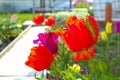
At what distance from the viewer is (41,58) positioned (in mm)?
1925

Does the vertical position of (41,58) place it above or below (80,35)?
below

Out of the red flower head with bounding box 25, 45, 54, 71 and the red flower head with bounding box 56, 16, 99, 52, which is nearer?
the red flower head with bounding box 56, 16, 99, 52

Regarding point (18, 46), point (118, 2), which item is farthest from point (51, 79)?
point (118, 2)

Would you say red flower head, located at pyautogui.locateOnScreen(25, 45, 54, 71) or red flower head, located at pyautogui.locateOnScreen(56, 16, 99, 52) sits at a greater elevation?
red flower head, located at pyautogui.locateOnScreen(56, 16, 99, 52)

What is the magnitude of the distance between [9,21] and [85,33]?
668cm

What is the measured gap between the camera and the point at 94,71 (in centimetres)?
238

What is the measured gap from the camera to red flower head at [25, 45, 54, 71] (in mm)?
1926

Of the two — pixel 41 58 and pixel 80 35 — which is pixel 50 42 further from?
pixel 80 35

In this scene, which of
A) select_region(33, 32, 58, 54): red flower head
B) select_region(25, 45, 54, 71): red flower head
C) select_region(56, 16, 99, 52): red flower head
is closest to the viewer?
select_region(56, 16, 99, 52): red flower head

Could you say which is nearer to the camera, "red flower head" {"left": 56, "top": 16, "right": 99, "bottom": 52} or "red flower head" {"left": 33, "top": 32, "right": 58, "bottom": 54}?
"red flower head" {"left": 56, "top": 16, "right": 99, "bottom": 52}

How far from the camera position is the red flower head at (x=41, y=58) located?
193cm

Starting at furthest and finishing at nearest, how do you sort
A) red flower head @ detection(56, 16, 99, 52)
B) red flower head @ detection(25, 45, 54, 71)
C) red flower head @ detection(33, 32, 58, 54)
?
red flower head @ detection(33, 32, 58, 54), red flower head @ detection(25, 45, 54, 71), red flower head @ detection(56, 16, 99, 52)

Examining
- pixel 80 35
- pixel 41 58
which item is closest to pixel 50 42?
Answer: pixel 41 58

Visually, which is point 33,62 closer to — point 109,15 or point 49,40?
point 49,40
